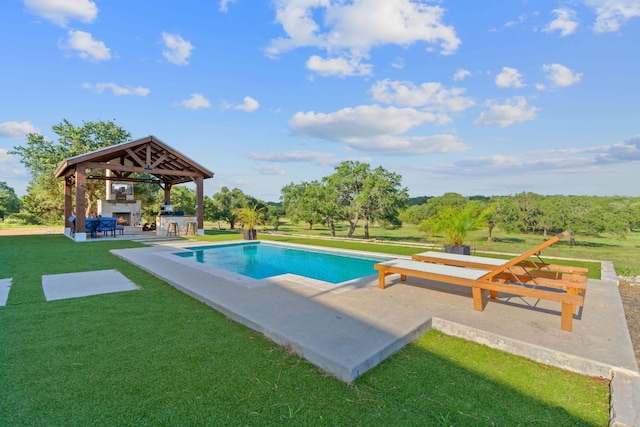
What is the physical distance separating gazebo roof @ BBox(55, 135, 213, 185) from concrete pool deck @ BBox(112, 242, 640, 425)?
11.0 metres

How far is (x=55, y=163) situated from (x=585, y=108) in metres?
29.6

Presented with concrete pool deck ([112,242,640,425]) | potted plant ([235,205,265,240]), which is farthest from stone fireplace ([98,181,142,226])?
concrete pool deck ([112,242,640,425])

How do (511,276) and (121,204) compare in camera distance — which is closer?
(511,276)

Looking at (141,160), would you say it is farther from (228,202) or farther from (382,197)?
(228,202)

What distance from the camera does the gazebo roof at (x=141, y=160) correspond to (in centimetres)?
1292

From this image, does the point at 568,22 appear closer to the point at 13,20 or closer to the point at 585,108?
the point at 585,108

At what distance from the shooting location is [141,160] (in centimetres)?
1477

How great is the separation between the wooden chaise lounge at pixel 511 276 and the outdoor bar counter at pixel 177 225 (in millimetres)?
13664

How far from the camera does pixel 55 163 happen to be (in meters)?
20.1

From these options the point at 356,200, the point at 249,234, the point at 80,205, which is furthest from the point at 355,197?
the point at 80,205

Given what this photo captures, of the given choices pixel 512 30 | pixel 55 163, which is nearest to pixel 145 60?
pixel 55 163

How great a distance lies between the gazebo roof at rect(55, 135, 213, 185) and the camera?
42.4 ft

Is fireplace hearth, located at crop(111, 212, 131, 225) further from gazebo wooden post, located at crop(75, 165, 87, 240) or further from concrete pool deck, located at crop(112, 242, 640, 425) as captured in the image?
concrete pool deck, located at crop(112, 242, 640, 425)

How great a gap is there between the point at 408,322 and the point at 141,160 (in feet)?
50.8
